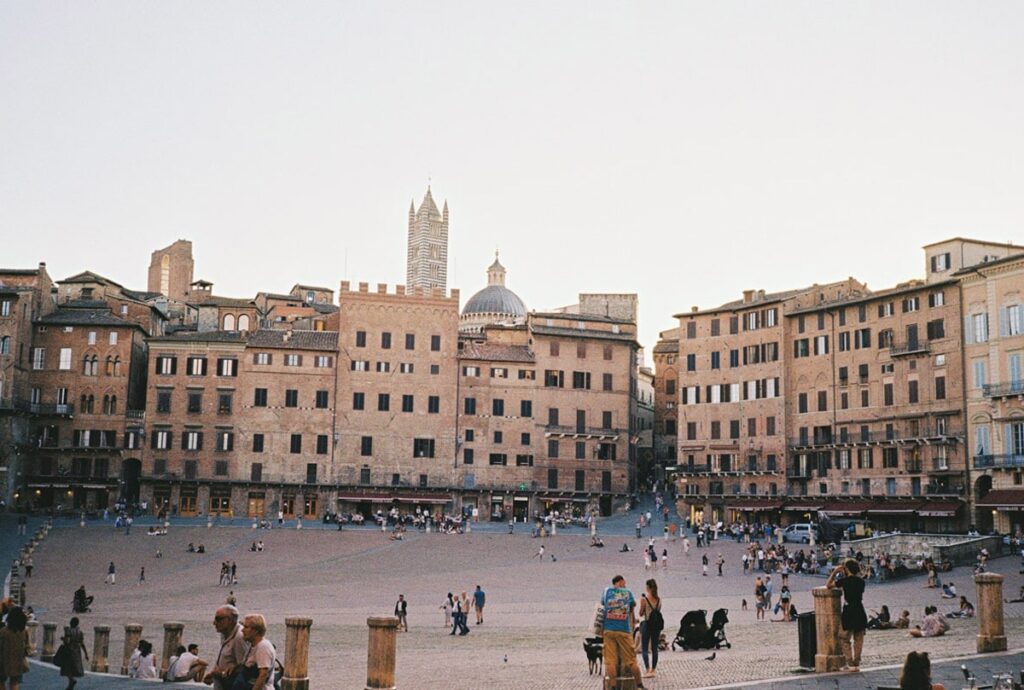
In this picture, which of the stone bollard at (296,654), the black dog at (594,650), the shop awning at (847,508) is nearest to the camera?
the stone bollard at (296,654)

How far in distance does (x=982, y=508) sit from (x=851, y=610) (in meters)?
48.3

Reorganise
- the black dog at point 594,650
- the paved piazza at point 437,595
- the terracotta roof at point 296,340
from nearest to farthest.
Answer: the black dog at point 594,650 → the paved piazza at point 437,595 → the terracotta roof at point 296,340

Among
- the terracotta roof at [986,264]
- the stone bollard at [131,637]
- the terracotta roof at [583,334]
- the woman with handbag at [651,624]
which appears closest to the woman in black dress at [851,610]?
the woman with handbag at [651,624]

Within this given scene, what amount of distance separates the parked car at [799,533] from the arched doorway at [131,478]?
133ft

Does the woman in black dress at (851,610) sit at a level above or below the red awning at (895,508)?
below

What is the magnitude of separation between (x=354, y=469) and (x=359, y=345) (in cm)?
813

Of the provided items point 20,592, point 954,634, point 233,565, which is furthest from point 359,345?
point 954,634

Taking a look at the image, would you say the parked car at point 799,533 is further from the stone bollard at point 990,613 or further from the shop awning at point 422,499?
the stone bollard at point 990,613

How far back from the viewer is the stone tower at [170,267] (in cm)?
11131

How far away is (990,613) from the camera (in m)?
17.7

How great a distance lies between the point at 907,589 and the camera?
1623 inches

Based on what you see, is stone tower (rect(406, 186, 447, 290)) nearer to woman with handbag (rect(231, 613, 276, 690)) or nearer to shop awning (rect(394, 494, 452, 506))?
shop awning (rect(394, 494, 452, 506))

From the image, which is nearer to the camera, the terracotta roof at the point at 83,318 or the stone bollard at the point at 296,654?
the stone bollard at the point at 296,654

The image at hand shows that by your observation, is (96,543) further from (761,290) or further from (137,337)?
(761,290)
